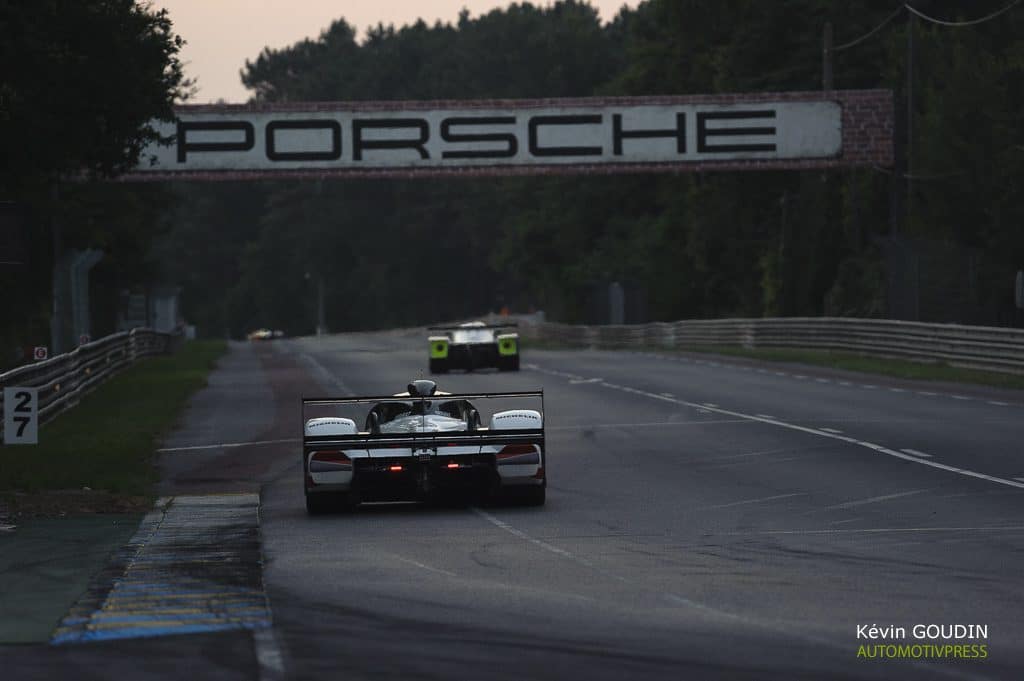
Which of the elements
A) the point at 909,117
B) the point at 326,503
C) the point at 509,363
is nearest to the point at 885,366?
the point at 509,363

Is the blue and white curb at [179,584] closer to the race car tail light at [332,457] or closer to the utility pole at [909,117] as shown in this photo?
the race car tail light at [332,457]

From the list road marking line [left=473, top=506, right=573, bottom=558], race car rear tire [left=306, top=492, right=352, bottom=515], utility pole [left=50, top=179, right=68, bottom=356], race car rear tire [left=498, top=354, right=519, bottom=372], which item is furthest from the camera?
race car rear tire [left=498, top=354, right=519, bottom=372]

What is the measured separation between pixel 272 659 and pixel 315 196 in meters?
180

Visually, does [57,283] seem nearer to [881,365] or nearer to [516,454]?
[881,365]

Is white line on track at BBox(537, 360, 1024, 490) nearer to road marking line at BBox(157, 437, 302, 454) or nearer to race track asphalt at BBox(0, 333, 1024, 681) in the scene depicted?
race track asphalt at BBox(0, 333, 1024, 681)

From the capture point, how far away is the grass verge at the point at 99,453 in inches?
763

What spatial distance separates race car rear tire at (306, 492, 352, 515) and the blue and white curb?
54 centimetres

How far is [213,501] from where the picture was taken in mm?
19312

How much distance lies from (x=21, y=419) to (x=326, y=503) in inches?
144

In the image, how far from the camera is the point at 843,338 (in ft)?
170

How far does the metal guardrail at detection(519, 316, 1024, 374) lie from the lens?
39312 mm

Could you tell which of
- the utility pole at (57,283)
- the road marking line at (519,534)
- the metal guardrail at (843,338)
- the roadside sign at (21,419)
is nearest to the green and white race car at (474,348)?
the utility pole at (57,283)

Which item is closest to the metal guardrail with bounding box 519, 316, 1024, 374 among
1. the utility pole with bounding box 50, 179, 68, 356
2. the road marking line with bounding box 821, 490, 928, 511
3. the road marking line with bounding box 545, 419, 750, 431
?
the road marking line with bounding box 545, 419, 750, 431

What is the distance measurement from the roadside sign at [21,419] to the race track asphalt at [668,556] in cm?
207
